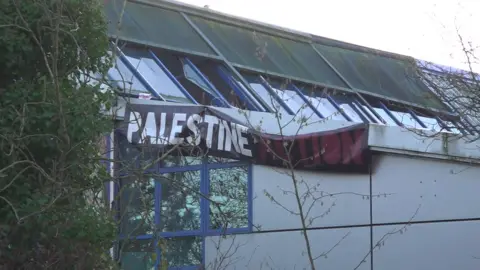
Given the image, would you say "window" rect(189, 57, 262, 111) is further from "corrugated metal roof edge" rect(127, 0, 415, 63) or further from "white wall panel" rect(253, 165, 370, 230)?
"white wall panel" rect(253, 165, 370, 230)

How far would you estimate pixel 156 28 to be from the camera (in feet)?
41.0

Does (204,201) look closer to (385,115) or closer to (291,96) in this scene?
(291,96)

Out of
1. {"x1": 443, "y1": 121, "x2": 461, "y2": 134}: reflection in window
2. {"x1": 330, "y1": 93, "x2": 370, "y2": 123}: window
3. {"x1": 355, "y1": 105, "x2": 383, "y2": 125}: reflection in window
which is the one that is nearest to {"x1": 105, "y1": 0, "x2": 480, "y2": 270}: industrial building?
{"x1": 443, "y1": 121, "x2": 461, "y2": 134}: reflection in window

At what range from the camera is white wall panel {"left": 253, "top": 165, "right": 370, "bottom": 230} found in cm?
1091

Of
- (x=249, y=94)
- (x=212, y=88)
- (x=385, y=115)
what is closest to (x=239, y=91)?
(x=249, y=94)

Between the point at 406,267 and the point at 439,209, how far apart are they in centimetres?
98

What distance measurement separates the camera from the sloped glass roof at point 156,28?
11812mm

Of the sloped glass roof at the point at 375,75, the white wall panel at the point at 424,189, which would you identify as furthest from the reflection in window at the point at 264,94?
the sloped glass roof at the point at 375,75

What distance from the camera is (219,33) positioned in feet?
45.6

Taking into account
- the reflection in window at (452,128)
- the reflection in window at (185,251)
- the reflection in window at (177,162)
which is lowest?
the reflection in window at (185,251)

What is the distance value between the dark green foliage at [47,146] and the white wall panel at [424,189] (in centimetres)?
634

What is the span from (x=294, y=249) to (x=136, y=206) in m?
2.72

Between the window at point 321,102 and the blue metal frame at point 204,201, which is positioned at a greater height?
the window at point 321,102

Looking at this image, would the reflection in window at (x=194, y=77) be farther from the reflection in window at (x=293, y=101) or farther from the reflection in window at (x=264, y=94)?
the reflection in window at (x=293, y=101)
